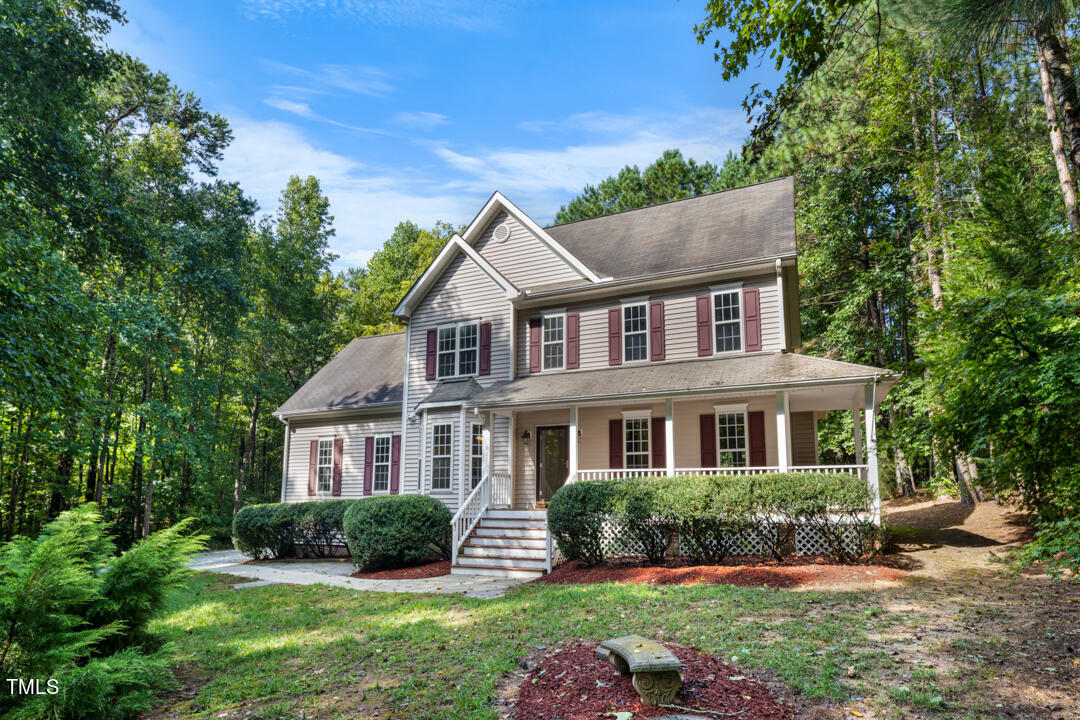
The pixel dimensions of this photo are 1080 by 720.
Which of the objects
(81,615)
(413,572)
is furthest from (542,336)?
(81,615)

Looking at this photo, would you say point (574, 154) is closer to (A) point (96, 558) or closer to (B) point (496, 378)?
(B) point (496, 378)

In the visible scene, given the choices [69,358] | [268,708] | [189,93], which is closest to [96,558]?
[268,708]

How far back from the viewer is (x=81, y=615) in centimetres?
529

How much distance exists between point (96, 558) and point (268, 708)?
7.30 feet

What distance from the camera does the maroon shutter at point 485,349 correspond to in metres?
17.0

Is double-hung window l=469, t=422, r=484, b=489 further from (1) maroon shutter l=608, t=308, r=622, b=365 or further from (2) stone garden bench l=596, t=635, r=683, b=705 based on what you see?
(2) stone garden bench l=596, t=635, r=683, b=705

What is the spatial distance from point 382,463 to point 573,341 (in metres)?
7.74

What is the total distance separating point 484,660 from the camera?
598 cm

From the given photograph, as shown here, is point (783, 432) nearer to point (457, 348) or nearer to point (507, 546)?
point (507, 546)

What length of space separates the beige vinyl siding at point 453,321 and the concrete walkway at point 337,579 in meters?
3.45

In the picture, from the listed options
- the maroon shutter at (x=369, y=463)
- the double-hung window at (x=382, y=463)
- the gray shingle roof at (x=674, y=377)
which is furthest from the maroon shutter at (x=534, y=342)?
the maroon shutter at (x=369, y=463)

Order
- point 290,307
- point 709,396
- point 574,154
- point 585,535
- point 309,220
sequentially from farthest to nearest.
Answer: point 309,220
point 290,307
point 574,154
point 709,396
point 585,535

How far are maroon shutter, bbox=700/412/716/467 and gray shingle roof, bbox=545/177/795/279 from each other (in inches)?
146

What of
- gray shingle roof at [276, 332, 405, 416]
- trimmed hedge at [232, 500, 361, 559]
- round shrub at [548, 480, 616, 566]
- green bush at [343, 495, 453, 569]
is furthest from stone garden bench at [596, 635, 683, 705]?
gray shingle roof at [276, 332, 405, 416]
